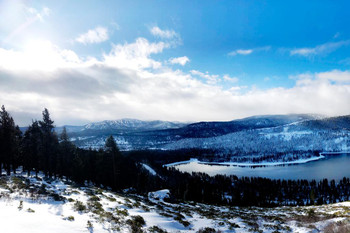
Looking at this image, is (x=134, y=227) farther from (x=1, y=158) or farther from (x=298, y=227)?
(x=1, y=158)

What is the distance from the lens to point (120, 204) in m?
20.4

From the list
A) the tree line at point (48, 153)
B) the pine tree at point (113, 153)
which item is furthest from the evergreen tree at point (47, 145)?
the pine tree at point (113, 153)

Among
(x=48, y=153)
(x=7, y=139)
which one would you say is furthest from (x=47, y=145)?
(x=7, y=139)

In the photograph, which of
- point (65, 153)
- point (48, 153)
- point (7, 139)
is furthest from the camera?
point (65, 153)

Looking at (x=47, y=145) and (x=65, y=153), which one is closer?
(x=47, y=145)

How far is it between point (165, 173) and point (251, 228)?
158 meters

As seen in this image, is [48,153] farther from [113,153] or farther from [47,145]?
[113,153]

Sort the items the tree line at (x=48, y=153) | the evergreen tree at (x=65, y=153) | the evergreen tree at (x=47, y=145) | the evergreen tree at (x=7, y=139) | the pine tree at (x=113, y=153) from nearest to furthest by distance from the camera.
A: the evergreen tree at (x=7, y=139)
the tree line at (x=48, y=153)
the evergreen tree at (x=47, y=145)
the evergreen tree at (x=65, y=153)
the pine tree at (x=113, y=153)

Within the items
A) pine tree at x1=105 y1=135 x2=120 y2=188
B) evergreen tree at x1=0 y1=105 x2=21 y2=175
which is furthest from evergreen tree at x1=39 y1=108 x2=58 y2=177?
pine tree at x1=105 y1=135 x2=120 y2=188

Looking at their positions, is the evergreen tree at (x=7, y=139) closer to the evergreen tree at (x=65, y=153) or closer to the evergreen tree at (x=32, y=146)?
the evergreen tree at (x=32, y=146)

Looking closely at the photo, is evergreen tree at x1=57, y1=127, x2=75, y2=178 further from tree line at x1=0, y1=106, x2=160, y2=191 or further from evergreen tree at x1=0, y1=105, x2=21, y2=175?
evergreen tree at x1=0, y1=105, x2=21, y2=175

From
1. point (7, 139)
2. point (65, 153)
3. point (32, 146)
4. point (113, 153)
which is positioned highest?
point (7, 139)

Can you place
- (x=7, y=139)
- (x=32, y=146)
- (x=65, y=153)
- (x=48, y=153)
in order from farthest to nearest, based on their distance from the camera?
1. (x=65, y=153)
2. (x=32, y=146)
3. (x=48, y=153)
4. (x=7, y=139)

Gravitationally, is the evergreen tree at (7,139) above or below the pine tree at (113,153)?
above
